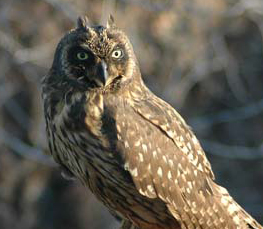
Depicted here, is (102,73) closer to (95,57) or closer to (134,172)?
(95,57)

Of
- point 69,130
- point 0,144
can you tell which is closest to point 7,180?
point 0,144

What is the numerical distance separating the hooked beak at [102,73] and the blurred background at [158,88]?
6397 millimetres

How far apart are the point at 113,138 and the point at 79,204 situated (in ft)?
23.3

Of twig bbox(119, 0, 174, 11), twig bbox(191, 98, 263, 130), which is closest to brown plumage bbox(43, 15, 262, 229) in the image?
twig bbox(119, 0, 174, 11)

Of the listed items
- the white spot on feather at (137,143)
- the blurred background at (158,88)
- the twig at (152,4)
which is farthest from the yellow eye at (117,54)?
the blurred background at (158,88)

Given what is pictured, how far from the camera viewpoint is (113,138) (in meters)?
4.70

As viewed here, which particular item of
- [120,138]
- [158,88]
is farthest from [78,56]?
[158,88]

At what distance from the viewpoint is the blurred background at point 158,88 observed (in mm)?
11477

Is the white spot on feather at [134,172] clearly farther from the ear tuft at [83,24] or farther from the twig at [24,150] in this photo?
the twig at [24,150]

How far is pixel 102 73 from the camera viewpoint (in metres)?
4.60

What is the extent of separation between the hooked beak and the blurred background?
640cm

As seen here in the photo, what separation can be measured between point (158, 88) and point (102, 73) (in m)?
7.25

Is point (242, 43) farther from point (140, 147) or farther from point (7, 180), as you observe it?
point (140, 147)

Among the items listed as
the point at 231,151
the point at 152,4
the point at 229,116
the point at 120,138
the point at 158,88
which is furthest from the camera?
the point at 229,116
